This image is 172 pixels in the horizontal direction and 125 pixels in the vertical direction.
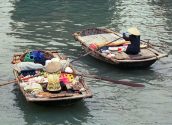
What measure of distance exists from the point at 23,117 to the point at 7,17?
502 inches

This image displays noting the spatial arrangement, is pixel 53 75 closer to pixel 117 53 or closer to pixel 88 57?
pixel 117 53

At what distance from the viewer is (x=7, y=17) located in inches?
948

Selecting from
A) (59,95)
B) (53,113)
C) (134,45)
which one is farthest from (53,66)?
(134,45)

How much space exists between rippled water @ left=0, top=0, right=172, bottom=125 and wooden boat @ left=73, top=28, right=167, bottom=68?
38cm

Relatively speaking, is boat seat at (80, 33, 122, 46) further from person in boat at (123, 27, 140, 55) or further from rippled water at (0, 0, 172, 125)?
person in boat at (123, 27, 140, 55)

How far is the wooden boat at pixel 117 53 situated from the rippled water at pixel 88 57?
0.38 meters

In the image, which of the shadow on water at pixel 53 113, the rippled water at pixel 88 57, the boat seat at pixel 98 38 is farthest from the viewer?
the boat seat at pixel 98 38

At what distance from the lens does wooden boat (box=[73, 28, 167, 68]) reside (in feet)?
50.5

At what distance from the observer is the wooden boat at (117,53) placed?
15.4 metres

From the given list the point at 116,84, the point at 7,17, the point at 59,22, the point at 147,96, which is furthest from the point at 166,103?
the point at 7,17

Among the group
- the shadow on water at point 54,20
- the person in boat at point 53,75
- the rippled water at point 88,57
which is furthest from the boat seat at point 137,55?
the person in boat at point 53,75

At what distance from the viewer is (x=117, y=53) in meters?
16.1

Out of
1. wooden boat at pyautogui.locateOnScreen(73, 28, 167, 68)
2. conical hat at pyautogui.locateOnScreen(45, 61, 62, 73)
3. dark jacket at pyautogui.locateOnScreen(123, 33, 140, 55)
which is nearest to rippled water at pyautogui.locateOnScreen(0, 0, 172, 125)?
wooden boat at pyautogui.locateOnScreen(73, 28, 167, 68)

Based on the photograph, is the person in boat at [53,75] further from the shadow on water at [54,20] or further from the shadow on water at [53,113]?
the shadow on water at [54,20]
